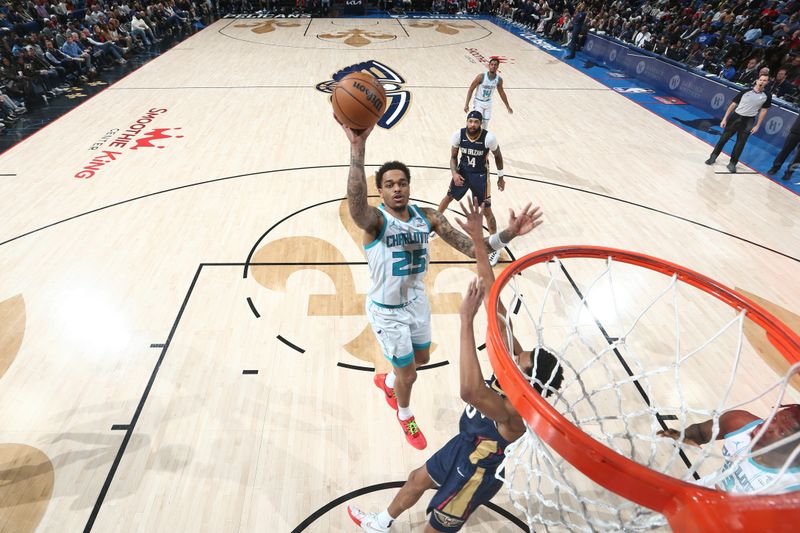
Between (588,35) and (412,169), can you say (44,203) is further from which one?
(588,35)

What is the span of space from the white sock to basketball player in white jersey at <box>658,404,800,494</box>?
1.80 meters

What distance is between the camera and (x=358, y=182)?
2.69 m

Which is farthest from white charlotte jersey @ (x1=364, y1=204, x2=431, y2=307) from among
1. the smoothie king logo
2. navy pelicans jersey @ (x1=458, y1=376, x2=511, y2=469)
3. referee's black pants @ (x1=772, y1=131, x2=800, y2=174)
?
referee's black pants @ (x1=772, y1=131, x2=800, y2=174)

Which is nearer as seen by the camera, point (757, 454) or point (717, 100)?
point (757, 454)

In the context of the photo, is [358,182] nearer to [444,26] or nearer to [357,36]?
[357,36]

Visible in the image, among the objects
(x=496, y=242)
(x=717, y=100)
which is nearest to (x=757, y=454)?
(x=496, y=242)

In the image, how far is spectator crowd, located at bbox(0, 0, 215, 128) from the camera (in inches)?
411

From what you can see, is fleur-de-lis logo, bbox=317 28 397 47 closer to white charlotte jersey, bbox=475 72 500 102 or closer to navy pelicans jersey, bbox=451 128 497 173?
white charlotte jersey, bbox=475 72 500 102

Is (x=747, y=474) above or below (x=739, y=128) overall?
below

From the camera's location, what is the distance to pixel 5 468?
3.39 metres

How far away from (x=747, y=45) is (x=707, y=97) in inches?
127

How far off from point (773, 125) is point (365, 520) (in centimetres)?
1142

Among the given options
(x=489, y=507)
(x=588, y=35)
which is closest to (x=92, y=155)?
(x=489, y=507)

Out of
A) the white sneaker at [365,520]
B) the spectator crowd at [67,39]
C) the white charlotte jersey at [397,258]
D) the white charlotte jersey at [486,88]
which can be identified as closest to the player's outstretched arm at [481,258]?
the white charlotte jersey at [397,258]
